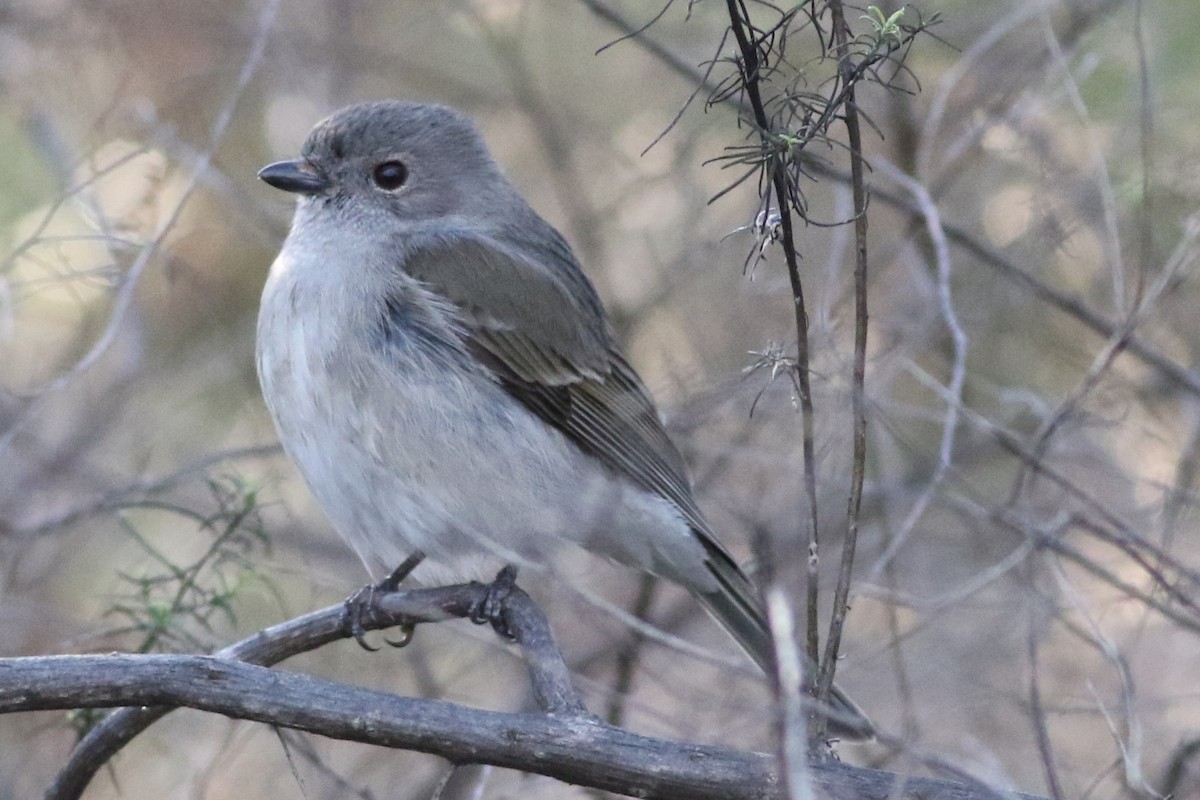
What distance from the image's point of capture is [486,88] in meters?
7.63

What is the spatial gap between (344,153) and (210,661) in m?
2.43

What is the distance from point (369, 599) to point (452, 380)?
0.79 metres

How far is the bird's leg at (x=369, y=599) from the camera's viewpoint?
3939 mm

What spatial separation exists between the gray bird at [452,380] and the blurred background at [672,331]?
1.17ft

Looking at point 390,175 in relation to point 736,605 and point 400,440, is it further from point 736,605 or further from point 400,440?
point 736,605

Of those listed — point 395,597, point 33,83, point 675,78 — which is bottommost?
point 395,597

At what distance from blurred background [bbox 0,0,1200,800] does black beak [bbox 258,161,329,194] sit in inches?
12.8

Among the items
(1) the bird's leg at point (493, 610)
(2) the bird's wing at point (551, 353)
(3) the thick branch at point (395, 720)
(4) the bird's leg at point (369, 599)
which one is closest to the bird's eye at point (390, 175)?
(2) the bird's wing at point (551, 353)

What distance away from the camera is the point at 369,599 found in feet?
13.6

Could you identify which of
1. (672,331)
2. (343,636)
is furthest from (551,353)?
(672,331)

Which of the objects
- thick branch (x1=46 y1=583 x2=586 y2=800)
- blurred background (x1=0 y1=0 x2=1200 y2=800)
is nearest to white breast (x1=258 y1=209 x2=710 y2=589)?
thick branch (x1=46 y1=583 x2=586 y2=800)

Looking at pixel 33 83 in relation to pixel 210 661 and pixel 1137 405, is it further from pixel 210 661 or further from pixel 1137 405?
pixel 1137 405

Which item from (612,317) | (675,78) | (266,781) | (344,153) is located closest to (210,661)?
(344,153)

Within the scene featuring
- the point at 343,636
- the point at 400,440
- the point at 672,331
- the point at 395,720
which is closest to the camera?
the point at 395,720
